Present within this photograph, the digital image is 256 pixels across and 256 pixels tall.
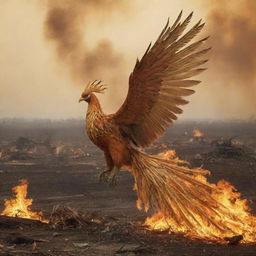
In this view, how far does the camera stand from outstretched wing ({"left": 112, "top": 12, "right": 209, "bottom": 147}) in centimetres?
484

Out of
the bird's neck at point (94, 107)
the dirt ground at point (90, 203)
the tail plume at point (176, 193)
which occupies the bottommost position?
the dirt ground at point (90, 203)

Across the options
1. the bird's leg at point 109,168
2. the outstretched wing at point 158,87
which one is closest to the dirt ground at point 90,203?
the bird's leg at point 109,168

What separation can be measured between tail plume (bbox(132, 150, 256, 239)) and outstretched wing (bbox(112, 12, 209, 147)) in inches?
15.4

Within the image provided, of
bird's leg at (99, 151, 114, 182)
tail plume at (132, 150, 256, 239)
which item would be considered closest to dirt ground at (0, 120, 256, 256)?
tail plume at (132, 150, 256, 239)

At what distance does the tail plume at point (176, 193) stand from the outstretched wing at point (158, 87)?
392mm

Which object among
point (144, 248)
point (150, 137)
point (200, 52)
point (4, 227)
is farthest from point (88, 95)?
point (4, 227)

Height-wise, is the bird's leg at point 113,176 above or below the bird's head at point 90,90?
below

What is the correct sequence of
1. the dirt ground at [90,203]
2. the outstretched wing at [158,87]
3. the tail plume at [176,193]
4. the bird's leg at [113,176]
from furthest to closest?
the dirt ground at [90,203] → the tail plume at [176,193] → the bird's leg at [113,176] → the outstretched wing at [158,87]

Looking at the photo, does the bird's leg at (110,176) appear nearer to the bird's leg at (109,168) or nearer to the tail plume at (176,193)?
the bird's leg at (109,168)

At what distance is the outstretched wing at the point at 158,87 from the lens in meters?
4.84

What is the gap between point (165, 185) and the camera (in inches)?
208

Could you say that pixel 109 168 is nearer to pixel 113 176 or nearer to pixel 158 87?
pixel 113 176

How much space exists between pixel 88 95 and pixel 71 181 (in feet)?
60.6

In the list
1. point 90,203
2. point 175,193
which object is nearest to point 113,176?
point 175,193
